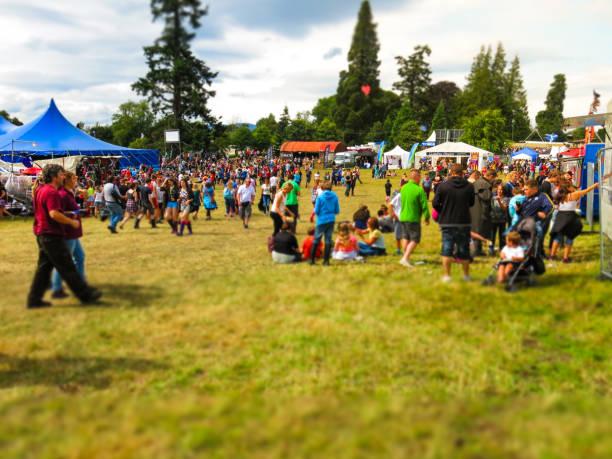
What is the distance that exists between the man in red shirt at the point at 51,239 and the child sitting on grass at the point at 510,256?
5974 millimetres

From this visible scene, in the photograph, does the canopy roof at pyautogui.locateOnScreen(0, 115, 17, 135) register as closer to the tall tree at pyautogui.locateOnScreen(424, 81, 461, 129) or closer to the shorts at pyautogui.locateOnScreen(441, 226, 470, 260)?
the shorts at pyautogui.locateOnScreen(441, 226, 470, 260)

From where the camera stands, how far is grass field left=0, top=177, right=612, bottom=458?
9.64ft

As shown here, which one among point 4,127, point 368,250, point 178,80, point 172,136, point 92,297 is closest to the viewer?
point 92,297

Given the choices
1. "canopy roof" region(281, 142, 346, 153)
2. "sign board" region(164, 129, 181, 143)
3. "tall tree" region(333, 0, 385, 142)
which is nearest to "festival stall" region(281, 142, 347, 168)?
"canopy roof" region(281, 142, 346, 153)

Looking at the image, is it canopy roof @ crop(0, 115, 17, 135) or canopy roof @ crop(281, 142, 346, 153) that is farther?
canopy roof @ crop(281, 142, 346, 153)

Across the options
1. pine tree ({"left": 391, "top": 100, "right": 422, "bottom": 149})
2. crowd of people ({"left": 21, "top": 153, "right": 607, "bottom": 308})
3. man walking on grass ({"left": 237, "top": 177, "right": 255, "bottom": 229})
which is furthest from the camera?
pine tree ({"left": 391, "top": 100, "right": 422, "bottom": 149})

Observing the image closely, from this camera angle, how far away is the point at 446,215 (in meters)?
6.54

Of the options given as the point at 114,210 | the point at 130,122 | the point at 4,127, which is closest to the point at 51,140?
the point at 4,127

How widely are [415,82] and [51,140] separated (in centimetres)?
→ 7375

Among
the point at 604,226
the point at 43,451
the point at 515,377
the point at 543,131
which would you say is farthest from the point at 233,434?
the point at 543,131

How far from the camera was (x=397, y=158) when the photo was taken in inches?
1957

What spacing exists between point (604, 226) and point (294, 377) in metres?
6.38

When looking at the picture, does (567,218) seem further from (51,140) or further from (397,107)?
(397,107)

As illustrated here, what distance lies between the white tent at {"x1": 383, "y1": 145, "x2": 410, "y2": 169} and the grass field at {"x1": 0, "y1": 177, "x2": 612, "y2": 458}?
42.9 meters
